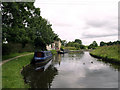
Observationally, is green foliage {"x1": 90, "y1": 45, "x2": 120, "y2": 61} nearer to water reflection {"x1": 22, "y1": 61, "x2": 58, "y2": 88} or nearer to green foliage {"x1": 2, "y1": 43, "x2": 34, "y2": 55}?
water reflection {"x1": 22, "y1": 61, "x2": 58, "y2": 88}

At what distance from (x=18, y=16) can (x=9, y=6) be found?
7.16 ft

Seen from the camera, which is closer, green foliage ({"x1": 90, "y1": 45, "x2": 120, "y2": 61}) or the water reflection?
the water reflection

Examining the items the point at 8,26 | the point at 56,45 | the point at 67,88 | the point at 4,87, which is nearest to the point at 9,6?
the point at 8,26

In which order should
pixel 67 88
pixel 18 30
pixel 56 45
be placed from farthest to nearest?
1. pixel 56 45
2. pixel 18 30
3. pixel 67 88

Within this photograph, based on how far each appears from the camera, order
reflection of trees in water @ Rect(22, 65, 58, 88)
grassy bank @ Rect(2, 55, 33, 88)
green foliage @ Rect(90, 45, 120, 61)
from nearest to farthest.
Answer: grassy bank @ Rect(2, 55, 33, 88)
reflection of trees in water @ Rect(22, 65, 58, 88)
green foliage @ Rect(90, 45, 120, 61)

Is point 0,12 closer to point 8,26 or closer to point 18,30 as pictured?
point 8,26

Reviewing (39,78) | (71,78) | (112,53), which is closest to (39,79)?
(39,78)

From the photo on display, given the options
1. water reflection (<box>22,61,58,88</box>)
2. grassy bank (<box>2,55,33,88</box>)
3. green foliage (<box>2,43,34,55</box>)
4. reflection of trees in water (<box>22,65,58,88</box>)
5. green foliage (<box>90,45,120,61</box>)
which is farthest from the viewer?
green foliage (<box>2,43,34,55</box>)

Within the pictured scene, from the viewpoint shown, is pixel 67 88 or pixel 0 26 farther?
pixel 0 26

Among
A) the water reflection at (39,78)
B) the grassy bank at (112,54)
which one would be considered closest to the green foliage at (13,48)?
the water reflection at (39,78)

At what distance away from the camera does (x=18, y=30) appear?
64.1ft

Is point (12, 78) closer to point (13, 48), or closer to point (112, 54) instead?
point (13, 48)

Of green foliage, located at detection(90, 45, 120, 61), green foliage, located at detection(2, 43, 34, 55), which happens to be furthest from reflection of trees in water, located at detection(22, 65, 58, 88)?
green foliage, located at detection(90, 45, 120, 61)

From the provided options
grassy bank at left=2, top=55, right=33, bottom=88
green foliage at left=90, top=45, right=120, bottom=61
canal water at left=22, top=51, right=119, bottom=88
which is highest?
green foliage at left=90, top=45, right=120, bottom=61
